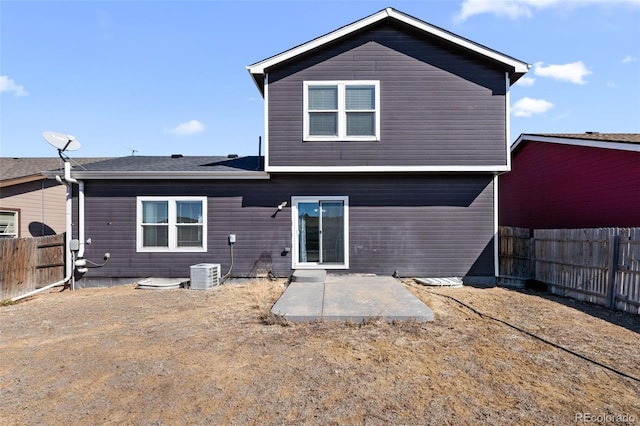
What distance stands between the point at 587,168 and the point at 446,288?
608 centimetres

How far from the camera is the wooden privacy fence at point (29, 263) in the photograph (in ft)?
26.1

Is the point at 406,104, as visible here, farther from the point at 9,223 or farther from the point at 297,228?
the point at 9,223

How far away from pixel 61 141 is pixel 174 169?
293cm

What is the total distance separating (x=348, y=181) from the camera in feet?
30.7

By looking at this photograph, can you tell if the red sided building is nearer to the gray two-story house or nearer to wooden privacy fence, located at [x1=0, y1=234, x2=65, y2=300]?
the gray two-story house

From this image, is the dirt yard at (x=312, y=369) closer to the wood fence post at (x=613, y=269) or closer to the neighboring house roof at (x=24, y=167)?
the wood fence post at (x=613, y=269)

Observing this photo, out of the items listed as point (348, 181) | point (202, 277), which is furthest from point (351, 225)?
point (202, 277)

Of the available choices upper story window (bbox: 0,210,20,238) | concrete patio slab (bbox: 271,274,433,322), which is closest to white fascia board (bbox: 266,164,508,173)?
concrete patio slab (bbox: 271,274,433,322)

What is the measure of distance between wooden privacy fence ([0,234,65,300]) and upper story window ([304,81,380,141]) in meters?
7.43

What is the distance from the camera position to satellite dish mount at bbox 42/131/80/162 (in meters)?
8.95

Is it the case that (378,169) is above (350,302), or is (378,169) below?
above

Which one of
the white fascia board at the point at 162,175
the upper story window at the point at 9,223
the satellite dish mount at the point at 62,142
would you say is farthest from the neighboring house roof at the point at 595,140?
the upper story window at the point at 9,223

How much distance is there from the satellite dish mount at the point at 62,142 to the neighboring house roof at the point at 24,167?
12.9 ft

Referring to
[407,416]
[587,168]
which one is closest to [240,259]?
[407,416]
